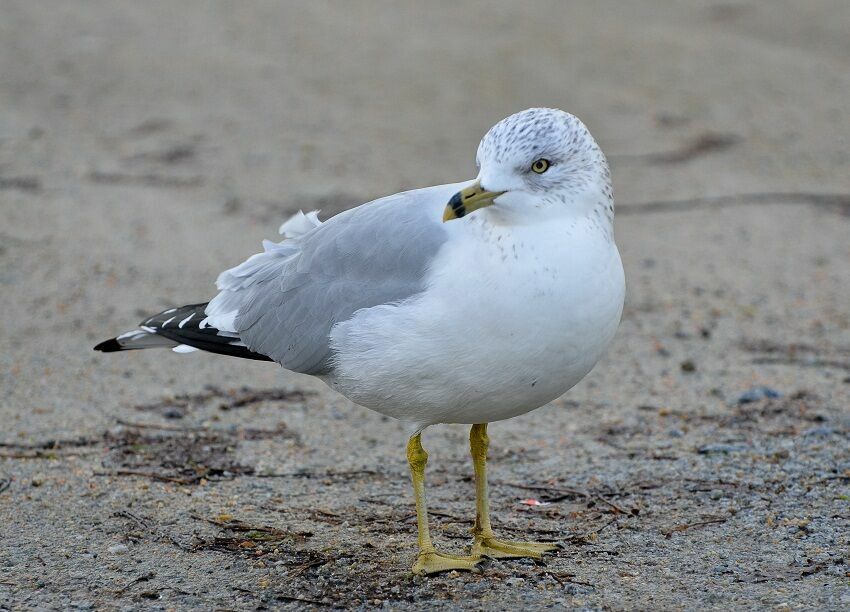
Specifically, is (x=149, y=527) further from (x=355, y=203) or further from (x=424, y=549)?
(x=355, y=203)

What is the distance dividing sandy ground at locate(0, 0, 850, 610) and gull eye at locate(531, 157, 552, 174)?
1273 millimetres

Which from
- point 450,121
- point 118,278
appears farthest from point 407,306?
point 450,121

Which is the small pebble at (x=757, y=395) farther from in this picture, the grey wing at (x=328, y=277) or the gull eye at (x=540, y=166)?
the gull eye at (x=540, y=166)

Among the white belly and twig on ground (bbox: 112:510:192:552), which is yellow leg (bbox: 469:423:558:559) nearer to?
the white belly

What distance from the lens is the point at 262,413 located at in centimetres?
542

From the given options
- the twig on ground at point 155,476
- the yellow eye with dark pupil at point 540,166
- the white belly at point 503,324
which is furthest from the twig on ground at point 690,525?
the twig on ground at point 155,476

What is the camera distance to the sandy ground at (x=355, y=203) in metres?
3.89

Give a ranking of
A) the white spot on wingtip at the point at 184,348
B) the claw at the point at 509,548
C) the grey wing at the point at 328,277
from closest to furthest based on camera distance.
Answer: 1. the grey wing at the point at 328,277
2. the claw at the point at 509,548
3. the white spot on wingtip at the point at 184,348

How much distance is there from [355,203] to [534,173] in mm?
4708

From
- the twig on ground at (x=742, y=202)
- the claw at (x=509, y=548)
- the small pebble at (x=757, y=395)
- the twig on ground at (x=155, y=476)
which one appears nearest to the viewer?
the claw at (x=509, y=548)

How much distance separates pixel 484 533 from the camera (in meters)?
4.03

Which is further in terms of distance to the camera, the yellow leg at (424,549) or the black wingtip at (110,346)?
the black wingtip at (110,346)

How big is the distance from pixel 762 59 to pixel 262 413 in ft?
25.5

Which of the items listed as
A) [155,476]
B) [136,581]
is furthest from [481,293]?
[155,476]
